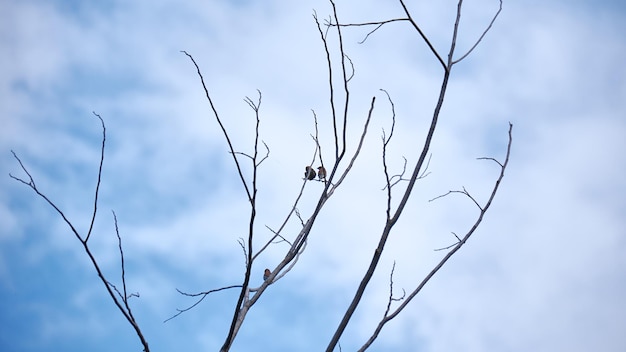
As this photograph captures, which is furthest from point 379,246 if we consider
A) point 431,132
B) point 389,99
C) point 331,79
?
point 389,99

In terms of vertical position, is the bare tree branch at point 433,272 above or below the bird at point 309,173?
below

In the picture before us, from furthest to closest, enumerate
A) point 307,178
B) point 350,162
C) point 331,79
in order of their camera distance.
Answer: point 307,178 → point 350,162 → point 331,79

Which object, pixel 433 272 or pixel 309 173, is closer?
pixel 433 272

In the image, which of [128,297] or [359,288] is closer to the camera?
[359,288]

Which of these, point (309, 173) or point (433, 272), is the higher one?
point (309, 173)

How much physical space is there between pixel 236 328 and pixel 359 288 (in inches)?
30.0

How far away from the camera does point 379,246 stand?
151cm

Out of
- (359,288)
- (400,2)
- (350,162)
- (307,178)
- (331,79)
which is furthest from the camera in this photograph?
(307,178)

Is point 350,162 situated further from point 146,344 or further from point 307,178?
point 146,344

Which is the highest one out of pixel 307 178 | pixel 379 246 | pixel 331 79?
pixel 307 178

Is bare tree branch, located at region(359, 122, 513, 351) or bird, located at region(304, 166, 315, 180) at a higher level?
bird, located at region(304, 166, 315, 180)

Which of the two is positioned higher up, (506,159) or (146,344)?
(506,159)

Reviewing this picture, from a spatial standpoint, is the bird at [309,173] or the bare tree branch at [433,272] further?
the bird at [309,173]

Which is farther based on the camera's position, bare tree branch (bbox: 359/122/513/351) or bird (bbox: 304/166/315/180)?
bird (bbox: 304/166/315/180)
